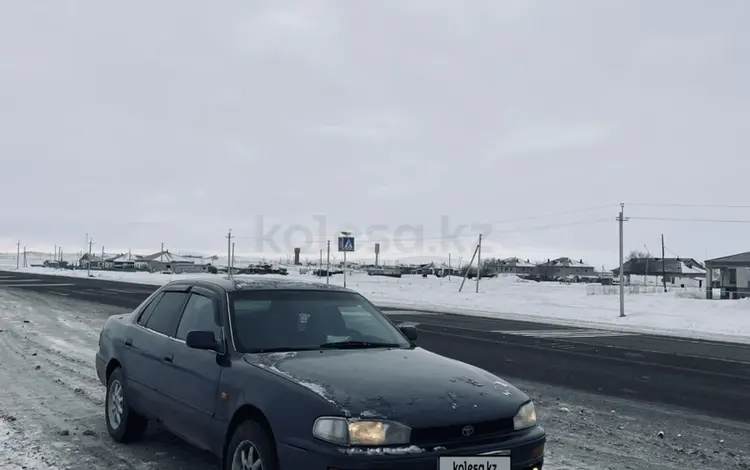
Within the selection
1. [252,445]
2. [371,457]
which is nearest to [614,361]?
[252,445]

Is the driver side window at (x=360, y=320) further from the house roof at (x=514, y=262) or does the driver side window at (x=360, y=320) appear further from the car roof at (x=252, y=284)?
the house roof at (x=514, y=262)

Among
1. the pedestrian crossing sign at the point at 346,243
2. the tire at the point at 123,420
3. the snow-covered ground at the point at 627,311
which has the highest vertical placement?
the pedestrian crossing sign at the point at 346,243

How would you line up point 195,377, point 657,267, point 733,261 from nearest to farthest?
point 195,377 < point 733,261 < point 657,267

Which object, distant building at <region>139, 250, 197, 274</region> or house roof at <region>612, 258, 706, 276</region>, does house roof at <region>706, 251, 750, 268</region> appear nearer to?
distant building at <region>139, 250, 197, 274</region>

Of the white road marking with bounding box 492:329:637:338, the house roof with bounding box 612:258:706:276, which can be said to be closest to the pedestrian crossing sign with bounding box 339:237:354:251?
the white road marking with bounding box 492:329:637:338

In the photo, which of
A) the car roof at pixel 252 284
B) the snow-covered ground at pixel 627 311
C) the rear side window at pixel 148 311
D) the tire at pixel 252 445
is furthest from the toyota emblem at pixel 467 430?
the snow-covered ground at pixel 627 311

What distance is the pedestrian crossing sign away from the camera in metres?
32.8

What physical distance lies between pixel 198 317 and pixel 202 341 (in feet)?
2.53

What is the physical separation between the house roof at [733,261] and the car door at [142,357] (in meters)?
45.1

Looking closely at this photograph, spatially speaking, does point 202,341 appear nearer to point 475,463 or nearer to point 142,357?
point 142,357

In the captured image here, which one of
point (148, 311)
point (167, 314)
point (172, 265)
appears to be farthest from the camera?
point (172, 265)

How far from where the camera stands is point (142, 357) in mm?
6105

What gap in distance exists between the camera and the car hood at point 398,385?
390 centimetres

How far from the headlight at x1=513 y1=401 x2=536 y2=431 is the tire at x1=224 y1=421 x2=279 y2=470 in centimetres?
147
